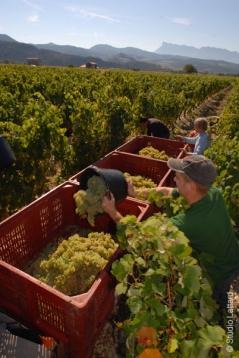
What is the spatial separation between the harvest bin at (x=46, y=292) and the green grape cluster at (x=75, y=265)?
0.21 meters

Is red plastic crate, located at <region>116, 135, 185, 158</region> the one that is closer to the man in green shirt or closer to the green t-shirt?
the man in green shirt

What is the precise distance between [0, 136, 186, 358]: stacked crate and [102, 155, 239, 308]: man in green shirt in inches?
31.1

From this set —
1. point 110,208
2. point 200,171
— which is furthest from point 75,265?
point 200,171

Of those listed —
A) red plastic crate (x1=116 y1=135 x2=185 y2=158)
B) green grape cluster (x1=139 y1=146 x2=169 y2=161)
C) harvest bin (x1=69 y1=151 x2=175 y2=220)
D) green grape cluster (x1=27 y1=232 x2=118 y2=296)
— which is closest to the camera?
green grape cluster (x1=27 y1=232 x2=118 y2=296)

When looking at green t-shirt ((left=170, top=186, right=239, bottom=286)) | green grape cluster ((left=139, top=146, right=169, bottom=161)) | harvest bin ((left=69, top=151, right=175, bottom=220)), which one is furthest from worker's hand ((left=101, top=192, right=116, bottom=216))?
green grape cluster ((left=139, top=146, right=169, bottom=161))

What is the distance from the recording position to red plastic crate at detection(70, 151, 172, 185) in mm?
4811

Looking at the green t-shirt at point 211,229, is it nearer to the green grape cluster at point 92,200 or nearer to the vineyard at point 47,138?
the green grape cluster at point 92,200

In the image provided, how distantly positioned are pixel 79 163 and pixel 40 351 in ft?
14.5

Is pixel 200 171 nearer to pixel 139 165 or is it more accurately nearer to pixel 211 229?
pixel 211 229

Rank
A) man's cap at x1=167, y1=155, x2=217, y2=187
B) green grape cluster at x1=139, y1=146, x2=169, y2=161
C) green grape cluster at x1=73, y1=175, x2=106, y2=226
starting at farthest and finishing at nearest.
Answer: green grape cluster at x1=139, y1=146, x2=169, y2=161 → green grape cluster at x1=73, y1=175, x2=106, y2=226 → man's cap at x1=167, y1=155, x2=217, y2=187

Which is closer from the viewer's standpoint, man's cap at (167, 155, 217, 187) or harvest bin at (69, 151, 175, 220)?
man's cap at (167, 155, 217, 187)

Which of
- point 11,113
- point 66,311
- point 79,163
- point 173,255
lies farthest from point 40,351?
point 11,113

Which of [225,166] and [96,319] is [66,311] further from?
[225,166]

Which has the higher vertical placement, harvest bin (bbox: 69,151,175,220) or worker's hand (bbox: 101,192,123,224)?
worker's hand (bbox: 101,192,123,224)
